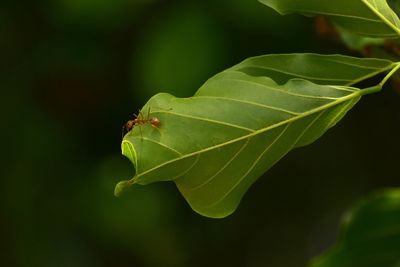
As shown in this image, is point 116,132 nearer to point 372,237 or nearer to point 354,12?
point 372,237

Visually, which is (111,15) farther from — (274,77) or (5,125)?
(274,77)

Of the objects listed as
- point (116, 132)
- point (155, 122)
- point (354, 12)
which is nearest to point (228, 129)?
point (155, 122)

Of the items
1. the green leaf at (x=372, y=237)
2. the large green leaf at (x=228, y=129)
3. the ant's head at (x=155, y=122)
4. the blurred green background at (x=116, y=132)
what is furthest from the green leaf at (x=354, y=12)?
the blurred green background at (x=116, y=132)

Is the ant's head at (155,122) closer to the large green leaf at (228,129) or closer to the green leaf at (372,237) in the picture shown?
the large green leaf at (228,129)

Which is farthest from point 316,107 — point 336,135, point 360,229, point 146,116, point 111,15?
point 336,135

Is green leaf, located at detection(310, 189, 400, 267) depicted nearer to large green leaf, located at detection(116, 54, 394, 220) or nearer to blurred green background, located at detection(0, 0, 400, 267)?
large green leaf, located at detection(116, 54, 394, 220)

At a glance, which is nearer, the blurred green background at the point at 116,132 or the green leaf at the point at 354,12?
the green leaf at the point at 354,12
